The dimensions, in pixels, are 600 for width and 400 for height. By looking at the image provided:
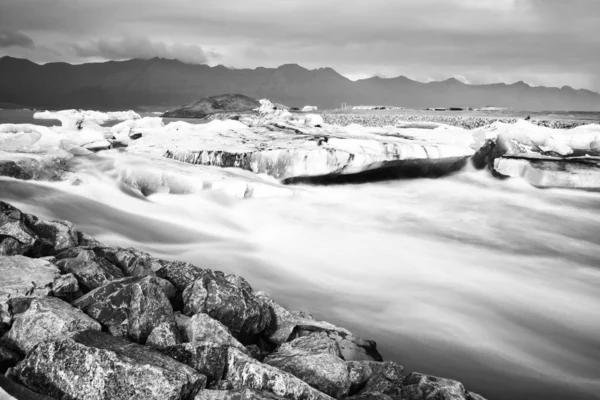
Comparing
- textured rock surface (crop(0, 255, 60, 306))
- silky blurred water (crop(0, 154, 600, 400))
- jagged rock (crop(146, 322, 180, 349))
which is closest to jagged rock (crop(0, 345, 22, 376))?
textured rock surface (crop(0, 255, 60, 306))

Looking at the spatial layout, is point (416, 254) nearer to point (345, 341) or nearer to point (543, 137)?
point (345, 341)

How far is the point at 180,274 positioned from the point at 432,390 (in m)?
3.03

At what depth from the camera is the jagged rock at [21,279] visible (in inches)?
170

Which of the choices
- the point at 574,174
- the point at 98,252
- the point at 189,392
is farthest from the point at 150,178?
the point at 574,174

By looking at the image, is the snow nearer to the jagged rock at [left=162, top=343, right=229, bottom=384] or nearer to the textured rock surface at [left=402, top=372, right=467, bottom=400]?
the textured rock surface at [left=402, top=372, right=467, bottom=400]

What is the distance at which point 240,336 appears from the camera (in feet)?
16.1

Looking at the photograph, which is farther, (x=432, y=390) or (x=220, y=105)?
(x=220, y=105)

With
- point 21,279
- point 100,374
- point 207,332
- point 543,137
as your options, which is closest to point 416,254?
point 207,332

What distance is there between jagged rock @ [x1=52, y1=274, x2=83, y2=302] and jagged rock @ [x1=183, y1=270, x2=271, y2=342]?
1060 millimetres

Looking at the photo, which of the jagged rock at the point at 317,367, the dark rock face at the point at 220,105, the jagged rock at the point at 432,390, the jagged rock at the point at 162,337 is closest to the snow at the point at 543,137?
the jagged rock at the point at 432,390

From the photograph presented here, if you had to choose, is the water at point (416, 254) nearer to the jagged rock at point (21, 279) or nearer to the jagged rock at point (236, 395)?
the jagged rock at point (236, 395)

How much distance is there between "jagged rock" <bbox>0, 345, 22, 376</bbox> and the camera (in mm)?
3665

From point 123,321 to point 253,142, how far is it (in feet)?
29.5

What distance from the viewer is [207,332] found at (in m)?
4.39
